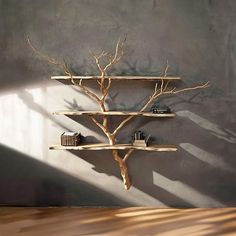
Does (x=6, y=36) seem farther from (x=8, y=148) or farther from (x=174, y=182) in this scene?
(x=174, y=182)

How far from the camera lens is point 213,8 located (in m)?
4.25

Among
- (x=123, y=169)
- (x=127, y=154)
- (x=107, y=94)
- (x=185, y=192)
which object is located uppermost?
(x=107, y=94)

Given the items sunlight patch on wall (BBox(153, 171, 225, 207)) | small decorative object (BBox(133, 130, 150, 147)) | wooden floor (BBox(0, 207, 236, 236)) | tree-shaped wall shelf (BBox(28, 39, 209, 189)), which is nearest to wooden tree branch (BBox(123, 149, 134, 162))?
tree-shaped wall shelf (BBox(28, 39, 209, 189))

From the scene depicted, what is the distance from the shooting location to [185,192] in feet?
14.6

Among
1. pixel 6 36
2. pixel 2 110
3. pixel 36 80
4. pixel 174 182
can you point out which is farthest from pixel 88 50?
pixel 174 182

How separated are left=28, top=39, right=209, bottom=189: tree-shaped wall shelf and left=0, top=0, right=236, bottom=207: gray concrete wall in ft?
0.28

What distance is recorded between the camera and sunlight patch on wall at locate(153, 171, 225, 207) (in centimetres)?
445

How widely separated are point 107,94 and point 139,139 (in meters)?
0.68

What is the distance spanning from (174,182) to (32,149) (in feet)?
5.97

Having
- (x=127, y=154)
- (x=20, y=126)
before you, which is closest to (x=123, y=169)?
(x=127, y=154)

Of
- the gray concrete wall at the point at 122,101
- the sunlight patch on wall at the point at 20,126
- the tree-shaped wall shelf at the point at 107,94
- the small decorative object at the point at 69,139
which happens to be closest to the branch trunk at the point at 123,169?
the tree-shaped wall shelf at the point at 107,94

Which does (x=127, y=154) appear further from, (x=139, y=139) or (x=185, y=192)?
(x=185, y=192)

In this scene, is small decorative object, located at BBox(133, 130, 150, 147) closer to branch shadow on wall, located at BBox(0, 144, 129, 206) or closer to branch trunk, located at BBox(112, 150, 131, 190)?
branch trunk, located at BBox(112, 150, 131, 190)

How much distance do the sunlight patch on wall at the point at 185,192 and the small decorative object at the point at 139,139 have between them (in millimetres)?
463
